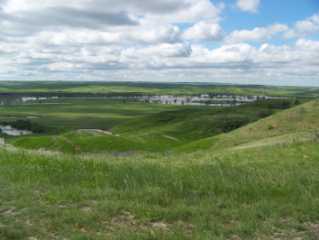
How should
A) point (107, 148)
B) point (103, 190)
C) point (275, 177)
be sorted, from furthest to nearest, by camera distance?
point (107, 148) < point (275, 177) < point (103, 190)

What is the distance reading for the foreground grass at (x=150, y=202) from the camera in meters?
7.08

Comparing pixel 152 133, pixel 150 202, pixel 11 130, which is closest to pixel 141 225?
pixel 150 202

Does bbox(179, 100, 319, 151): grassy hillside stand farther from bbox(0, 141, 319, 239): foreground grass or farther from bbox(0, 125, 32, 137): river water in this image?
bbox(0, 125, 32, 137): river water

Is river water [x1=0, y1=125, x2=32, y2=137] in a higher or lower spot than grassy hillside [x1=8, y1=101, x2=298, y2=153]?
lower

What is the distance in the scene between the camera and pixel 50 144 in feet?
167

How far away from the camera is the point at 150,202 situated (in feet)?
29.0

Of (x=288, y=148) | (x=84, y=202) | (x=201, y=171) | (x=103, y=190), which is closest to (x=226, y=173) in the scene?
(x=201, y=171)

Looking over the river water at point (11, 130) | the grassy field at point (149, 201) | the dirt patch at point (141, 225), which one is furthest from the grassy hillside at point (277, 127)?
the river water at point (11, 130)

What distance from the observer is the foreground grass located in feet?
23.2

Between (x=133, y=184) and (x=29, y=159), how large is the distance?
4.68 metres

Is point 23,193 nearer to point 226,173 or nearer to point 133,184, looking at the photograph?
point 133,184

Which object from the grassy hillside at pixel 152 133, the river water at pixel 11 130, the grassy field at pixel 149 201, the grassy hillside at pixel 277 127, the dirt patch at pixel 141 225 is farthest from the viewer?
the river water at pixel 11 130

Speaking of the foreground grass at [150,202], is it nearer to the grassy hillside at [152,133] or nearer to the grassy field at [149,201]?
the grassy field at [149,201]

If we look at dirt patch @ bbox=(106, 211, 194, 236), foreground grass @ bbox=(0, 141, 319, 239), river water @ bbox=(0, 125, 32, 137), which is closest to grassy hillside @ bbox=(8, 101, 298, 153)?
river water @ bbox=(0, 125, 32, 137)
